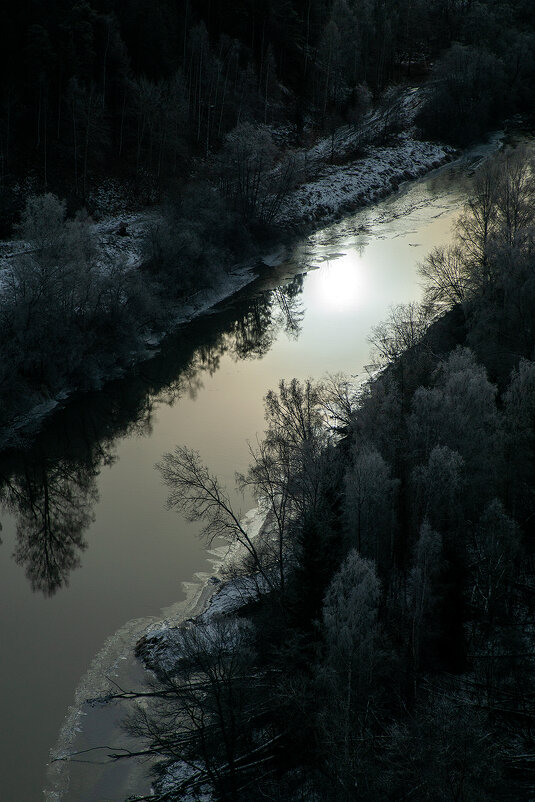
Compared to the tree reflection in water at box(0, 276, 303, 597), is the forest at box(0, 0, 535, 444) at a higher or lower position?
higher

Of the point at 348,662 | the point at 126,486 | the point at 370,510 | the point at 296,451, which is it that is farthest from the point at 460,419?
the point at 126,486

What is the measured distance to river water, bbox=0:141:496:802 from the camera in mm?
18031

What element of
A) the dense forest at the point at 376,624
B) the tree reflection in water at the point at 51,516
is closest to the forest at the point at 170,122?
the tree reflection in water at the point at 51,516

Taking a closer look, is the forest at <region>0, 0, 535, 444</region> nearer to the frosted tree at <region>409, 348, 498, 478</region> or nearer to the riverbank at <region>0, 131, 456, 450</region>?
the riverbank at <region>0, 131, 456, 450</region>

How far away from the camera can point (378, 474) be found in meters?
19.4

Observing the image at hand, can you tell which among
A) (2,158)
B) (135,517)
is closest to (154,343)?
(135,517)

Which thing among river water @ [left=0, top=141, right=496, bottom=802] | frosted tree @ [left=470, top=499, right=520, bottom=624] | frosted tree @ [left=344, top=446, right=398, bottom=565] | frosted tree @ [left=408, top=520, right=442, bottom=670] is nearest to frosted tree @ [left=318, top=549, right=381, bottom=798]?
frosted tree @ [left=408, top=520, right=442, bottom=670]

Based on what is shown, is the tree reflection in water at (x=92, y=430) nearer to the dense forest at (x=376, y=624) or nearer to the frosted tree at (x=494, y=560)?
the dense forest at (x=376, y=624)

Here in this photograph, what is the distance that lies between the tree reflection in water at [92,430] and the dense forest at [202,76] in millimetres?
13273

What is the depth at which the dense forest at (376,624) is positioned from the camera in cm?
1406

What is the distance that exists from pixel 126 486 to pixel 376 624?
13.9 metres

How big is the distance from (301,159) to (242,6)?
60.4ft

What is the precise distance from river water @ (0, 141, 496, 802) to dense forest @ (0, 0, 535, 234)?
46.0 ft

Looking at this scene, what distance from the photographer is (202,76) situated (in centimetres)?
6088
